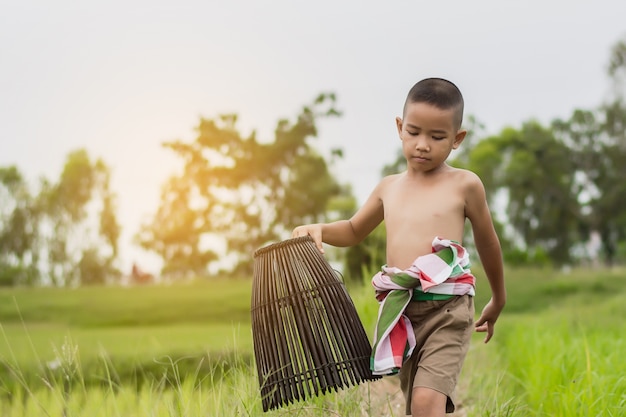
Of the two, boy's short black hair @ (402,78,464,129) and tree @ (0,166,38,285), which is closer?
boy's short black hair @ (402,78,464,129)

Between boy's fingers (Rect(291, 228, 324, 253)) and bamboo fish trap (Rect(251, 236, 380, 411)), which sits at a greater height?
boy's fingers (Rect(291, 228, 324, 253))

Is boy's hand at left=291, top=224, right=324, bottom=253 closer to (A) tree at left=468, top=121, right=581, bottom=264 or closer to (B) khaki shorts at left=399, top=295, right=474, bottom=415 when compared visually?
(B) khaki shorts at left=399, top=295, right=474, bottom=415

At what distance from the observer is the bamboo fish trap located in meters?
2.46

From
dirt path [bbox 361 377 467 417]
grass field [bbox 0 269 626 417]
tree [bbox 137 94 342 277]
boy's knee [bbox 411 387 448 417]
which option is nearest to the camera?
boy's knee [bbox 411 387 448 417]

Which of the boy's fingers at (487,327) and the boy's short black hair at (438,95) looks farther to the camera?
the boy's fingers at (487,327)

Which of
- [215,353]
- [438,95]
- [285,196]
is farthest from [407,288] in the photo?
[285,196]

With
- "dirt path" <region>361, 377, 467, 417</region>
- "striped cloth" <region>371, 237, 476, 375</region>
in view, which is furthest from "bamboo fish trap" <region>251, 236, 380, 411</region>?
"dirt path" <region>361, 377, 467, 417</region>

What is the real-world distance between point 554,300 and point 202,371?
978cm

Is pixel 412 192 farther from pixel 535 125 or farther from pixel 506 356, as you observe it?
pixel 535 125

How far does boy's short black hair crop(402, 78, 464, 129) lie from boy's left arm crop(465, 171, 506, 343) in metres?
0.27

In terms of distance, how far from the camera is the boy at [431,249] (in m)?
2.40

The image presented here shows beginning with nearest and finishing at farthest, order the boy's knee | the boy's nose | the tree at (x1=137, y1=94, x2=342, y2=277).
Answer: the boy's knee, the boy's nose, the tree at (x1=137, y1=94, x2=342, y2=277)

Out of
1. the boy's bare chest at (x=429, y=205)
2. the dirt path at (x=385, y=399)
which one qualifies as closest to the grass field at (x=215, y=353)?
the dirt path at (x=385, y=399)

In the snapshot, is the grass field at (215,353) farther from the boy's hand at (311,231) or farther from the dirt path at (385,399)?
the boy's hand at (311,231)
